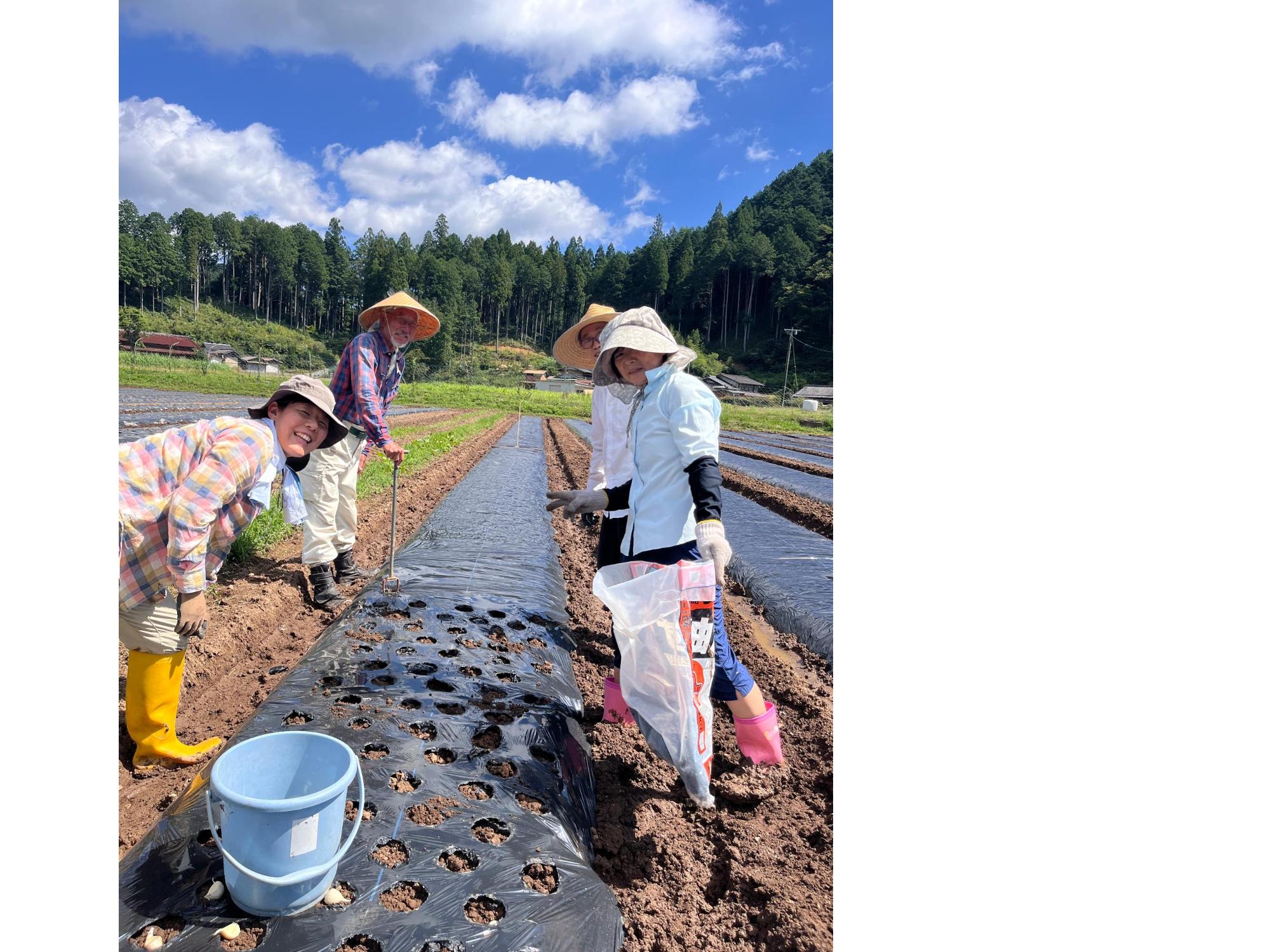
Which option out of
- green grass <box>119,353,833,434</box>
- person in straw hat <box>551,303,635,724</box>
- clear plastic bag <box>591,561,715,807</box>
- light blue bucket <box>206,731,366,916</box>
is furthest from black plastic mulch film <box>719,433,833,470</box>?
light blue bucket <box>206,731,366,916</box>

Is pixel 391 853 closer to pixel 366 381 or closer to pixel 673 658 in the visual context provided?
pixel 673 658

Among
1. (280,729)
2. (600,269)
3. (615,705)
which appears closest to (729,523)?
(615,705)

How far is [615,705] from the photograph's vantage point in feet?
7.80

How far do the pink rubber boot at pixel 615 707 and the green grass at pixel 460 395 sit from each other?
58.8 feet

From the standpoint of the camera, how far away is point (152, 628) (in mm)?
1913

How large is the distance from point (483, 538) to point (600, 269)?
126 ft

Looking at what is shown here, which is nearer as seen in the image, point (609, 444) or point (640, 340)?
point (640, 340)

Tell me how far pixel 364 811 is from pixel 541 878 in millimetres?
459

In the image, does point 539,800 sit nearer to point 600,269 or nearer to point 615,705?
point 615,705

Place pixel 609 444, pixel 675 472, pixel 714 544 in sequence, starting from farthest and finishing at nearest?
pixel 609 444
pixel 675 472
pixel 714 544

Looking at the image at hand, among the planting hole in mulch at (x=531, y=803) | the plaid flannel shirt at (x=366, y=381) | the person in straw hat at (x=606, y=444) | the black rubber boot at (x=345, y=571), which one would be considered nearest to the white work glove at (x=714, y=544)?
the person in straw hat at (x=606, y=444)

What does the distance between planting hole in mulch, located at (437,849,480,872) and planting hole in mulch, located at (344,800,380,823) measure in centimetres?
21

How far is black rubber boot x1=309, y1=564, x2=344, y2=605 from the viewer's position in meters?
3.40

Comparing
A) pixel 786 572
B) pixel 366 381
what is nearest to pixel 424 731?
pixel 366 381
